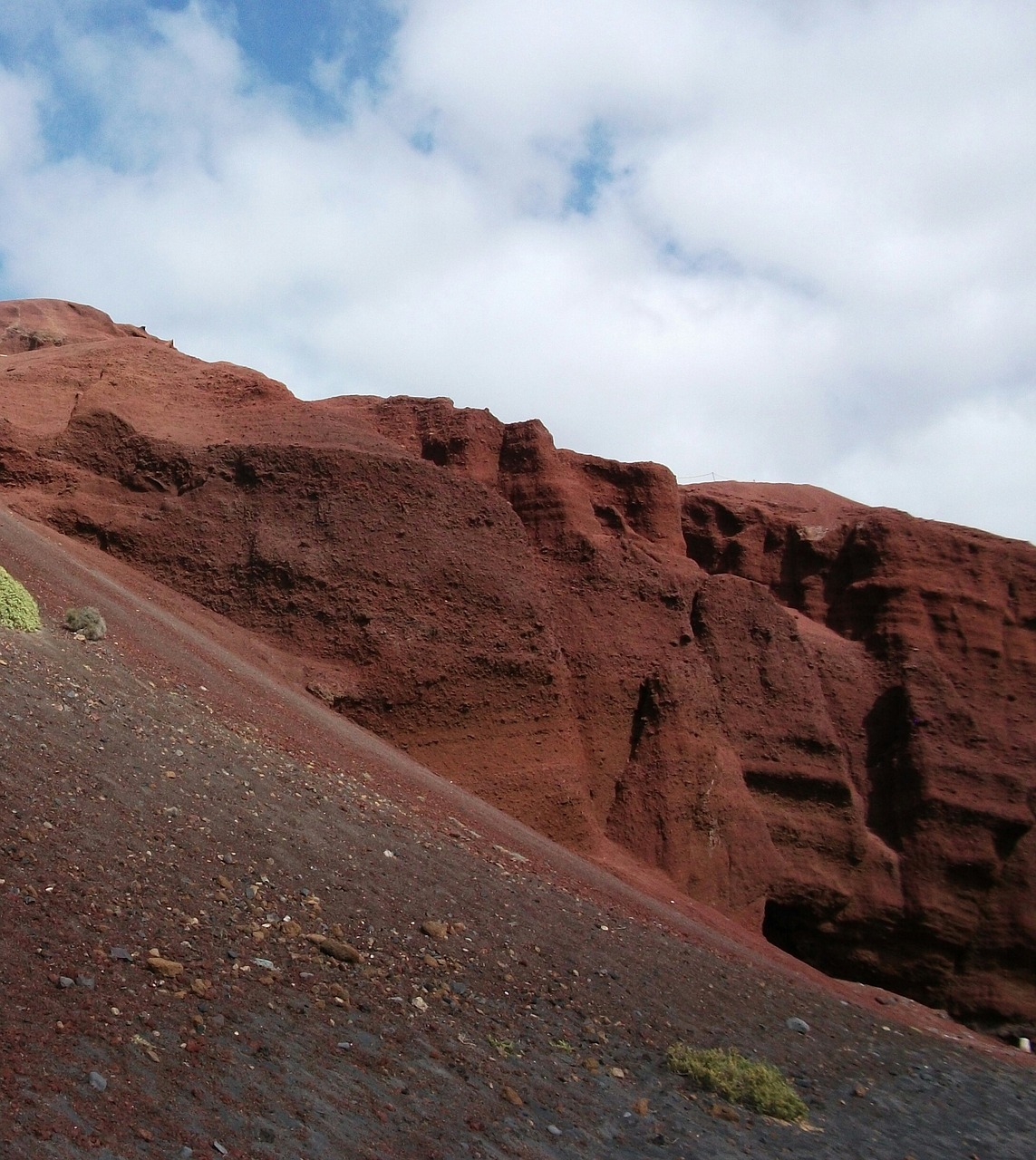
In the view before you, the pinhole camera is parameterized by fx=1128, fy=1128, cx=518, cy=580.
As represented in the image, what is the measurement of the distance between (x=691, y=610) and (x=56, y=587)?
1386 cm

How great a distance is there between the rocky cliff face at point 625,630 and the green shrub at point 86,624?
216 inches

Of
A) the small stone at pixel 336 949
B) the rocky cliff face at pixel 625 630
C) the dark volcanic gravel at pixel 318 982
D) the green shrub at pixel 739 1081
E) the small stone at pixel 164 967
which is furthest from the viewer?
the rocky cliff face at pixel 625 630

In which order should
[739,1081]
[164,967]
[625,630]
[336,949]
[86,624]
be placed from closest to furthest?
1. [164,967]
2. [336,949]
3. [739,1081]
4. [86,624]
5. [625,630]

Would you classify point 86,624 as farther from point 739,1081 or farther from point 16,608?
point 739,1081

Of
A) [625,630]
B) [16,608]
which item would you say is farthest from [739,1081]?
[625,630]

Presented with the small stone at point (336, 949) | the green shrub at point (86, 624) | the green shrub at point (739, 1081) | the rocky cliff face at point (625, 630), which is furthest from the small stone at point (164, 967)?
the rocky cliff face at point (625, 630)

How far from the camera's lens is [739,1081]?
28.3 feet

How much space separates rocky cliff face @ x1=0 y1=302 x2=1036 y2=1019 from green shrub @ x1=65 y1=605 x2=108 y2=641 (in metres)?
5.47

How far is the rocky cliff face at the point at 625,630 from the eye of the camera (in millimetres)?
19375

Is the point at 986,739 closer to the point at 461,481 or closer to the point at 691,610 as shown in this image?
the point at 691,610

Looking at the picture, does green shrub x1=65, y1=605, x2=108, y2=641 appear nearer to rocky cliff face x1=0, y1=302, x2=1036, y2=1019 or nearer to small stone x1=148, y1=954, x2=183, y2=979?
rocky cliff face x1=0, y1=302, x2=1036, y2=1019

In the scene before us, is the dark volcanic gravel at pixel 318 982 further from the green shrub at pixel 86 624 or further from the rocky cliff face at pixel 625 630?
the rocky cliff face at pixel 625 630

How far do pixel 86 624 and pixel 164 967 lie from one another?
24.7 ft

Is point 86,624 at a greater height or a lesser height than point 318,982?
greater
